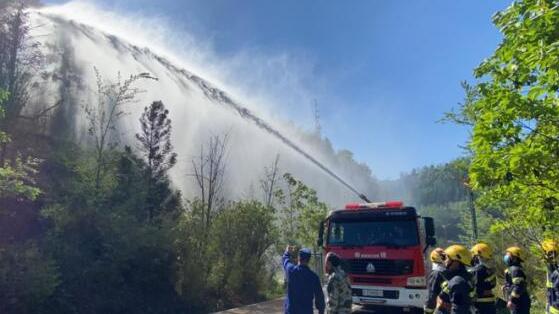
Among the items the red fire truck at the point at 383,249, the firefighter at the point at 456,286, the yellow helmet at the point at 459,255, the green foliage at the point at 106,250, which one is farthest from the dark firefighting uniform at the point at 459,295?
the green foliage at the point at 106,250

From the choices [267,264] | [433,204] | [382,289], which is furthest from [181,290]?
[433,204]

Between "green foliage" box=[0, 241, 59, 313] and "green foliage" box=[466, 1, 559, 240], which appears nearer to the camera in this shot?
"green foliage" box=[466, 1, 559, 240]

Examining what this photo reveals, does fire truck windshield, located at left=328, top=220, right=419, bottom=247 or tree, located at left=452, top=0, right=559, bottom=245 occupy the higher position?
tree, located at left=452, top=0, right=559, bottom=245

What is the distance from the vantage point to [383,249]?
999cm

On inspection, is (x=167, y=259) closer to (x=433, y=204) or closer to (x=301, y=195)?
(x=301, y=195)

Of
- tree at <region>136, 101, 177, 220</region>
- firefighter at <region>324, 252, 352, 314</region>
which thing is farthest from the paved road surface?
tree at <region>136, 101, 177, 220</region>

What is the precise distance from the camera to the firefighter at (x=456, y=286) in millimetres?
5203

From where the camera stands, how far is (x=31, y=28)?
20.3 m

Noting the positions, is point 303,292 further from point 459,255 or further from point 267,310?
point 267,310

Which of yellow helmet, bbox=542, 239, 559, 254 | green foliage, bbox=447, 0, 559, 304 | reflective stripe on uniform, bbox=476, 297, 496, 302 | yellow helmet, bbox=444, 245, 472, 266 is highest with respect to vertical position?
green foliage, bbox=447, 0, 559, 304

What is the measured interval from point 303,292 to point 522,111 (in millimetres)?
3680

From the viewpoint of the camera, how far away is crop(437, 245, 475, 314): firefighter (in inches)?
205

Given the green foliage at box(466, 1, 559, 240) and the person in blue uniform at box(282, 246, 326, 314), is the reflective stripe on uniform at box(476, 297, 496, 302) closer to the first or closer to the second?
the green foliage at box(466, 1, 559, 240)

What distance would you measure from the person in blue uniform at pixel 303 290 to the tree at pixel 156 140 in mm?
17217
